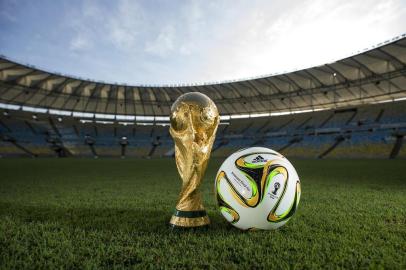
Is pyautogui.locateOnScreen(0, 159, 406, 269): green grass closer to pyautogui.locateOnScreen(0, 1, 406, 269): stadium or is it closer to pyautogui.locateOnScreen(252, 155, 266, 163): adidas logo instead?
pyautogui.locateOnScreen(0, 1, 406, 269): stadium

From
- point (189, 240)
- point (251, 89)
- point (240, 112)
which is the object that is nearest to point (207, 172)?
point (189, 240)

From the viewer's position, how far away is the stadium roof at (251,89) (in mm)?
29297

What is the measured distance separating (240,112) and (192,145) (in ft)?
151

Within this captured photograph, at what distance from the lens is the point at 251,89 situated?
128ft

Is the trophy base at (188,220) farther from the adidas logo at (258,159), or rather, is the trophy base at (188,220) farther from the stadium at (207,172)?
the adidas logo at (258,159)

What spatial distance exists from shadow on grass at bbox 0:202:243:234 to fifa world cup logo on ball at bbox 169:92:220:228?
16cm

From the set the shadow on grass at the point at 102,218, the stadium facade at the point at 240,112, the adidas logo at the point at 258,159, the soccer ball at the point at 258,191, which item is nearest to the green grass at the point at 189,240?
the shadow on grass at the point at 102,218

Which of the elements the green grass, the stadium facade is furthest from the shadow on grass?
the stadium facade

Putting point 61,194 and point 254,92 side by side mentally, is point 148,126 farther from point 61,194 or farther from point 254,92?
point 61,194

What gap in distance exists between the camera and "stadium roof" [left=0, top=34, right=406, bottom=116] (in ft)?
96.1

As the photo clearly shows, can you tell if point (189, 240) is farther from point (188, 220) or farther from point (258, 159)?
point (258, 159)

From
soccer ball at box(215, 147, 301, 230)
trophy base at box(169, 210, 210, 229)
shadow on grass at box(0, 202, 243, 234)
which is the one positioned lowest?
shadow on grass at box(0, 202, 243, 234)

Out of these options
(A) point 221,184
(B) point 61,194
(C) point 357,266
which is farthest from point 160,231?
(B) point 61,194

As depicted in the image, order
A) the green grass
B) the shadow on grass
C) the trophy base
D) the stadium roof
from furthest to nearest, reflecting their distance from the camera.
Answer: the stadium roof < the shadow on grass < the trophy base < the green grass
